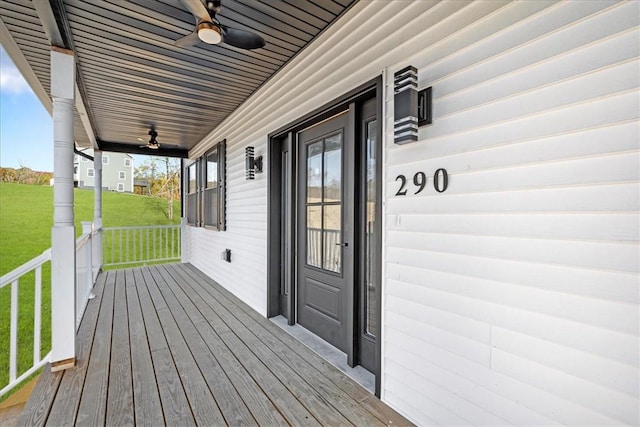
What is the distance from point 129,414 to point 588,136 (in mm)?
2787

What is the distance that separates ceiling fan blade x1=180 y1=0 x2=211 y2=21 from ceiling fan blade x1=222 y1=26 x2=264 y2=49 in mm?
139

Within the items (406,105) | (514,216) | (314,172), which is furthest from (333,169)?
(514,216)

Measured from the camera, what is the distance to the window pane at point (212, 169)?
5.18 m

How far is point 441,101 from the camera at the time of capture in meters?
1.64

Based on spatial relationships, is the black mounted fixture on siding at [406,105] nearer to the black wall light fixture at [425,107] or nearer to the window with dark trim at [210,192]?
the black wall light fixture at [425,107]

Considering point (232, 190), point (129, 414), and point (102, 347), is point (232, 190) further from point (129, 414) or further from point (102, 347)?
point (129, 414)

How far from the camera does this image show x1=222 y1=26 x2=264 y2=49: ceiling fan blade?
1949mm

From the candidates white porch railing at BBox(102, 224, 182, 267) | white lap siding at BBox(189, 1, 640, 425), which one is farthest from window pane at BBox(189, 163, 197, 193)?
white lap siding at BBox(189, 1, 640, 425)

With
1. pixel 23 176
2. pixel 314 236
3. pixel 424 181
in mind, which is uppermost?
pixel 23 176

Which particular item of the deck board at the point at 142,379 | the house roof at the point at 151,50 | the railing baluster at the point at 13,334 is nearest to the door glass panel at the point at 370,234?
the house roof at the point at 151,50

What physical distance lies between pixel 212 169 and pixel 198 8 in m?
3.98

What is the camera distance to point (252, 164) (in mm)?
3711

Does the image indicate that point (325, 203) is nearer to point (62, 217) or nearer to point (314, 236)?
point (314, 236)

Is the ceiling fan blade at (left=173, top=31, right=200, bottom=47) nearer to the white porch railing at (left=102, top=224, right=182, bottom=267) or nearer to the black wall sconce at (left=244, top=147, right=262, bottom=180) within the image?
the black wall sconce at (left=244, top=147, right=262, bottom=180)
